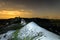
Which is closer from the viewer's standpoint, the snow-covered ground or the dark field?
the snow-covered ground

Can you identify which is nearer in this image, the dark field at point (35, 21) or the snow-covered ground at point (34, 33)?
the snow-covered ground at point (34, 33)

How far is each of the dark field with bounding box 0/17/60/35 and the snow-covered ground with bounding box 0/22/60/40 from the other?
463 mm

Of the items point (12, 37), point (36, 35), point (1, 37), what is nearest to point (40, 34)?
point (36, 35)

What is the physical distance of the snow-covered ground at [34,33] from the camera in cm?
743

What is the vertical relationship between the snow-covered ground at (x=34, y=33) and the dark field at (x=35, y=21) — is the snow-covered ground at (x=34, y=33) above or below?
below

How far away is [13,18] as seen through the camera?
9109 millimetres

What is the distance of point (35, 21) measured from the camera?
8961mm

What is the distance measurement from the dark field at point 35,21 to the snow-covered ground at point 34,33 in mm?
463

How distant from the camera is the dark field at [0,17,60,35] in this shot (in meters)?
8.66

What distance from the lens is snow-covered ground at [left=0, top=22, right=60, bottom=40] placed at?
7432 millimetres

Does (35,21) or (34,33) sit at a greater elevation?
(35,21)

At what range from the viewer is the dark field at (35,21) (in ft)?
28.4

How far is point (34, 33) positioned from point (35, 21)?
1357 millimetres

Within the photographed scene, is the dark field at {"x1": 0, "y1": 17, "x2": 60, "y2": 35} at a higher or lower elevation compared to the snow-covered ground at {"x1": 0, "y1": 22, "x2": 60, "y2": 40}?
higher
